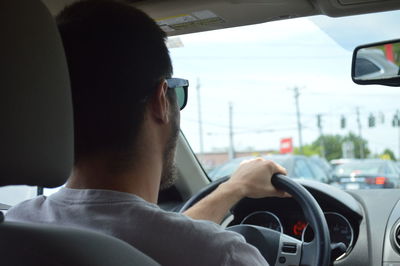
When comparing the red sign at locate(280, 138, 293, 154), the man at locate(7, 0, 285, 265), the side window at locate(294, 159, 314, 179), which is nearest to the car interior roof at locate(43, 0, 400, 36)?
the man at locate(7, 0, 285, 265)

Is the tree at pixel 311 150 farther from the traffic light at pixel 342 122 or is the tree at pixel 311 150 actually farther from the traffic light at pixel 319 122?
the traffic light at pixel 342 122

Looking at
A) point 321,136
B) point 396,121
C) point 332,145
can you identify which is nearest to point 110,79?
point 396,121

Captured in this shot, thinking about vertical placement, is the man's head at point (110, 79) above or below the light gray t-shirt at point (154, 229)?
above

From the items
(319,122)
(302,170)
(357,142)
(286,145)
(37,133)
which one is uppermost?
(37,133)

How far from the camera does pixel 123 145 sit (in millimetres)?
1515

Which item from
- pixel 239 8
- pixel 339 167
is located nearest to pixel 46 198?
pixel 239 8

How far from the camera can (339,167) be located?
14.0m

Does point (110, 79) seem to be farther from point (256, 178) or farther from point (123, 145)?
point (256, 178)

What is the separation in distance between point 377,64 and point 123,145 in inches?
58.2

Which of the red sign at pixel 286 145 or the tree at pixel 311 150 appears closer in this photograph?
the red sign at pixel 286 145

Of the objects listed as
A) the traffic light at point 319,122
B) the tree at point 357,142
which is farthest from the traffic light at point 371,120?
the tree at point 357,142

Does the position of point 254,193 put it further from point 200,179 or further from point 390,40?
point 200,179

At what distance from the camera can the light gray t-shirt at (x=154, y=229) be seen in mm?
1396

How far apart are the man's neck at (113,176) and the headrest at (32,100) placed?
0.17 m
